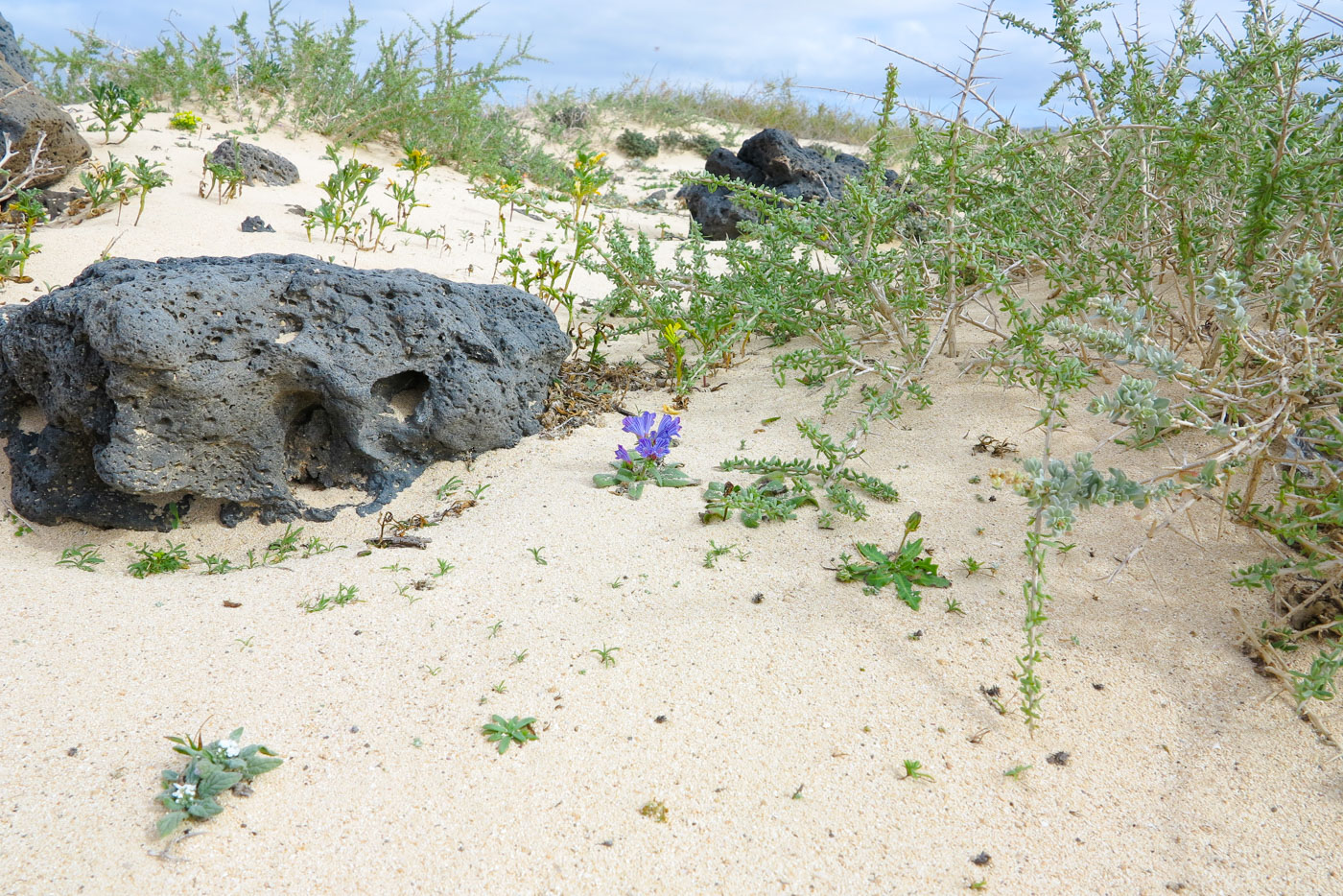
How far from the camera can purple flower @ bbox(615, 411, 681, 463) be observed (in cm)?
312

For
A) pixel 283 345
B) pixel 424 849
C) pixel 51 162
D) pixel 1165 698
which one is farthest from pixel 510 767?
pixel 51 162

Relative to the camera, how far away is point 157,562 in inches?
107

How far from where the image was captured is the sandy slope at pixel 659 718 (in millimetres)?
1674

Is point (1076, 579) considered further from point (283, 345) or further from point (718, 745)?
point (283, 345)

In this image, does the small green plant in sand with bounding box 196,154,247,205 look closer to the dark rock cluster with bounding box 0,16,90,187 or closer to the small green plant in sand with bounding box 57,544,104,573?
the dark rock cluster with bounding box 0,16,90,187

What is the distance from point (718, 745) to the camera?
1938mm

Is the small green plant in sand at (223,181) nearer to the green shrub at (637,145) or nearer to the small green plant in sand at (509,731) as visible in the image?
the small green plant in sand at (509,731)

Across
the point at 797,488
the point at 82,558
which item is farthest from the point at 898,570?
the point at 82,558

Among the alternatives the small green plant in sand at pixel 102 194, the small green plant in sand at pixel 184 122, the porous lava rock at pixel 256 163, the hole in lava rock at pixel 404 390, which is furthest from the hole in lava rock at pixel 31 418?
the small green plant in sand at pixel 184 122

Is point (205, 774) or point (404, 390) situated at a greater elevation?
point (404, 390)

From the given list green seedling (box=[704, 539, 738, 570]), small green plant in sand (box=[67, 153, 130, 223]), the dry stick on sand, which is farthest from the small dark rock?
green seedling (box=[704, 539, 738, 570])

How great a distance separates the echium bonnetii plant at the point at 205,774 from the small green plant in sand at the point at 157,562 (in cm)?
102

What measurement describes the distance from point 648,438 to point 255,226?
375 centimetres

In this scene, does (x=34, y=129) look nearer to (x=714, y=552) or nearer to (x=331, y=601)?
(x=331, y=601)
